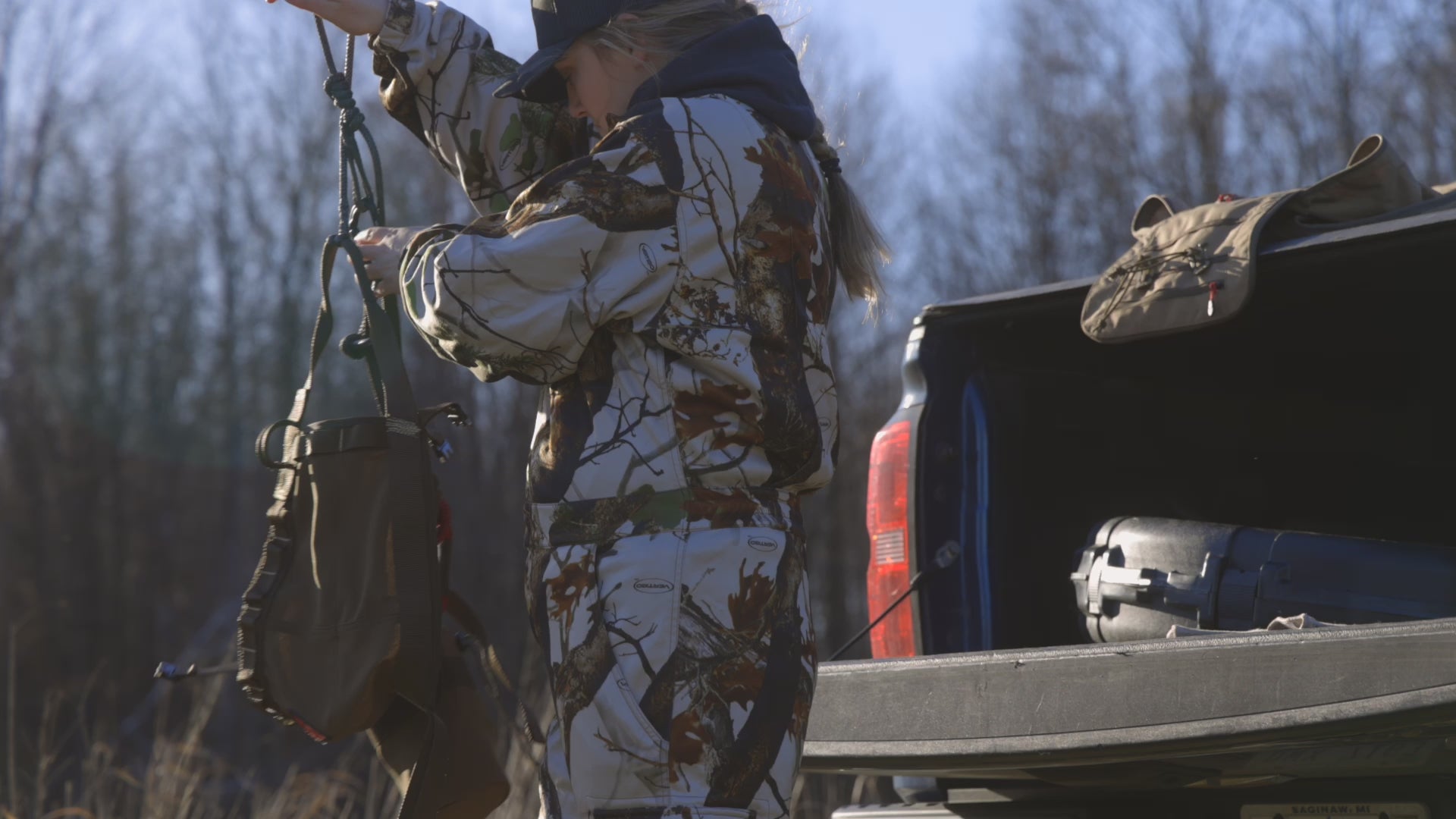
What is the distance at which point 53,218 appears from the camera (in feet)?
71.5

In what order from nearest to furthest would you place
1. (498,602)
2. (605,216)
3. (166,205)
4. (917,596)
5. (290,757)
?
(605,216), (917,596), (290,757), (498,602), (166,205)

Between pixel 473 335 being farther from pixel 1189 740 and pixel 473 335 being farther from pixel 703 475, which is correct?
pixel 1189 740

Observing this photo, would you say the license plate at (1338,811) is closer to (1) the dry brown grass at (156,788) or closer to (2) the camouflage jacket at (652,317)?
(2) the camouflage jacket at (652,317)

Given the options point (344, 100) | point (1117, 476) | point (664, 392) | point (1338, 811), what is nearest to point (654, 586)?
point (664, 392)

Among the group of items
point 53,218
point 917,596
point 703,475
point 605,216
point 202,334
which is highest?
point 53,218

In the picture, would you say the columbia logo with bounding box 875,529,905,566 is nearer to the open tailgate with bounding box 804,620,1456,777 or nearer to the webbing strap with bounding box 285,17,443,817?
the open tailgate with bounding box 804,620,1456,777

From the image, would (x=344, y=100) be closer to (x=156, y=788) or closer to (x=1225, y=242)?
(x=1225, y=242)

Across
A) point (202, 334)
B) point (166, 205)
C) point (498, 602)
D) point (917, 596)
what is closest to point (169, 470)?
point (202, 334)

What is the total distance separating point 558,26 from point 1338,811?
6.06 feet

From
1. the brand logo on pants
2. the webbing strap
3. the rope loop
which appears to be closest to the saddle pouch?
the webbing strap

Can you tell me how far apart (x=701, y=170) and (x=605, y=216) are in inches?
5.7

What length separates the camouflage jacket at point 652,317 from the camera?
6.49 feet

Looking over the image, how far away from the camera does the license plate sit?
8.36ft

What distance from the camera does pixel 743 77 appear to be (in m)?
2.14
